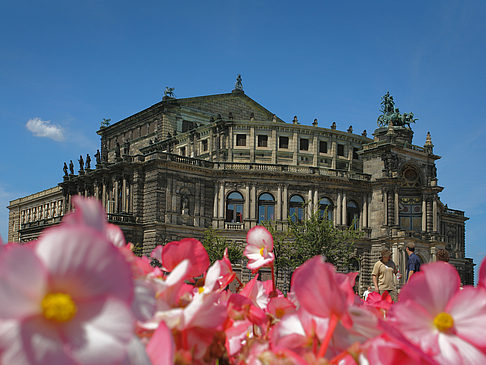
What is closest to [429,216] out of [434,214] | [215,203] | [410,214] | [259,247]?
[434,214]

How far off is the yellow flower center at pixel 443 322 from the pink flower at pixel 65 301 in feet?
2.79

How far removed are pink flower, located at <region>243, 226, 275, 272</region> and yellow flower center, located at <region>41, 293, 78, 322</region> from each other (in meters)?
1.54

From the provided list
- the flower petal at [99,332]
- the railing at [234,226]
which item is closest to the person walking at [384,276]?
the flower petal at [99,332]

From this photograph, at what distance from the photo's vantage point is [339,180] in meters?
46.6

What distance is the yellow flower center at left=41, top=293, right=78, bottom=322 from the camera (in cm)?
105

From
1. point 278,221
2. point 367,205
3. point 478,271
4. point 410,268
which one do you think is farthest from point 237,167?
point 478,271

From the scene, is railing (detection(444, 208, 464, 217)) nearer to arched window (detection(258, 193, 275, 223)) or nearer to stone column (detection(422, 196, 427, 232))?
stone column (detection(422, 196, 427, 232))

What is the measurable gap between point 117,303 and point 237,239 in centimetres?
4246

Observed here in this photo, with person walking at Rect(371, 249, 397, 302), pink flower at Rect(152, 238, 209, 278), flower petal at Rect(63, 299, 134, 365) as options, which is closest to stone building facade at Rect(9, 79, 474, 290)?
person walking at Rect(371, 249, 397, 302)

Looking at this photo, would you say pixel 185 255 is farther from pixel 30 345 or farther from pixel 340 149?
pixel 340 149

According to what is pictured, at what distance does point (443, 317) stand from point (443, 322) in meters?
0.01

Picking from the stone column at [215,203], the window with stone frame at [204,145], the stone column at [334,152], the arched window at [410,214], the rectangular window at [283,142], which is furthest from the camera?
the stone column at [334,152]

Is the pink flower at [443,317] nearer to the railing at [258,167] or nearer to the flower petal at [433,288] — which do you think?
the flower petal at [433,288]

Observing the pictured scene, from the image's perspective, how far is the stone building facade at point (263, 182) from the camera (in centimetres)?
4272
